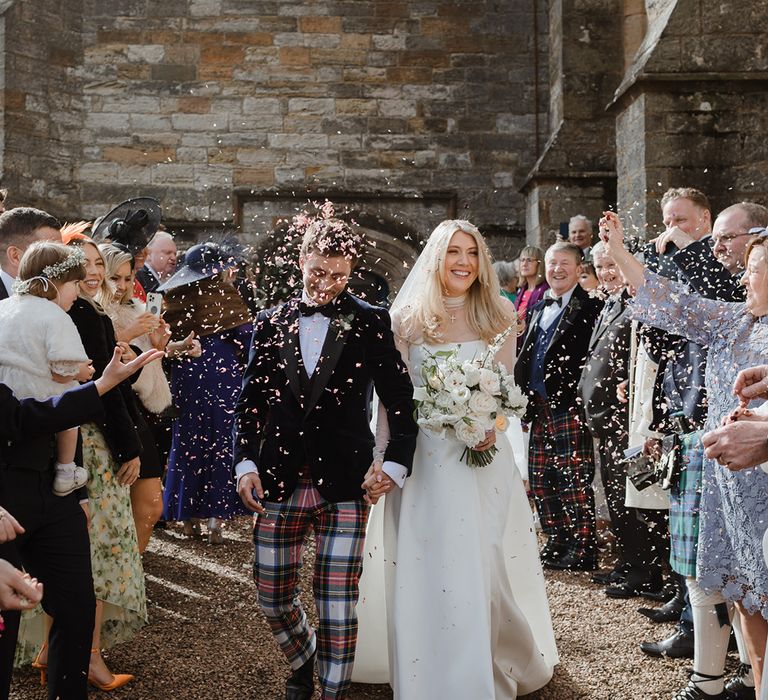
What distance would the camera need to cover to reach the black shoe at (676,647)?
174 inches

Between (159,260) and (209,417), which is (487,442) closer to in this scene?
(209,417)

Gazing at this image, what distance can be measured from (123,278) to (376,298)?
925 cm

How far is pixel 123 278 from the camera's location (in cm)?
499

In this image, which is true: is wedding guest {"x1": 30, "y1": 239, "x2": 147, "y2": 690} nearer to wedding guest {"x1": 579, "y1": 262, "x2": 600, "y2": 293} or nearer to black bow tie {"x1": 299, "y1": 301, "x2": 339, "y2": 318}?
black bow tie {"x1": 299, "y1": 301, "x2": 339, "y2": 318}

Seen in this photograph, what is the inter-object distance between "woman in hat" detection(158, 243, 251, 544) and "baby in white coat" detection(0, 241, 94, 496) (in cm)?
316

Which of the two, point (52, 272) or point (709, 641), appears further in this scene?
point (709, 641)

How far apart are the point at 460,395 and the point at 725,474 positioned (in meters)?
0.99

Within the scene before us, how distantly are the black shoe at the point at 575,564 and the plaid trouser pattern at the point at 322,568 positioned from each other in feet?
9.31

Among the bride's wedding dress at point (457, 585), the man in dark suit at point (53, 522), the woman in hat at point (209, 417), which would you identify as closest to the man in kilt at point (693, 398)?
the bride's wedding dress at point (457, 585)

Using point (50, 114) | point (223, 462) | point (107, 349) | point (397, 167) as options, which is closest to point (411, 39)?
point (397, 167)

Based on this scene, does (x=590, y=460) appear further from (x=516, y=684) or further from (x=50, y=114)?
(x=50, y=114)

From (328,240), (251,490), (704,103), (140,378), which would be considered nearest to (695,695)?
(251,490)

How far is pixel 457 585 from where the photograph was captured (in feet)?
11.9

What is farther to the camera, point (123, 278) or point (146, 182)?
point (146, 182)
